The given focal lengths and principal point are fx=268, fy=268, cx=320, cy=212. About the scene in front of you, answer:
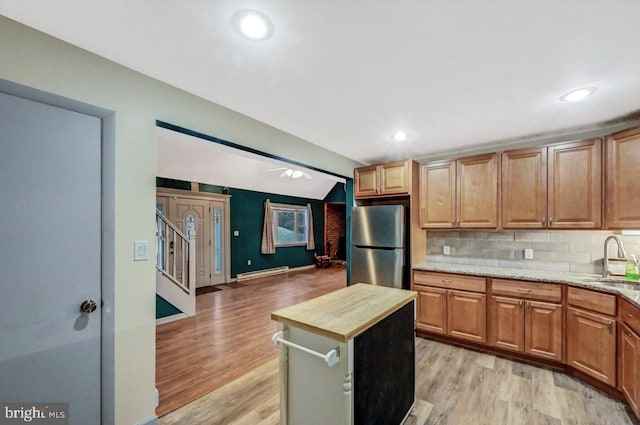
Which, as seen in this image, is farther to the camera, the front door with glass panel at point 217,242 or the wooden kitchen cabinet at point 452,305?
the front door with glass panel at point 217,242

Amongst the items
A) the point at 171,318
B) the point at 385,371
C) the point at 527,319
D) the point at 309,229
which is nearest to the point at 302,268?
the point at 309,229

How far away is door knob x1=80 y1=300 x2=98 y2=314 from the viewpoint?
1.60 metres

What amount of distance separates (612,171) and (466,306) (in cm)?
178

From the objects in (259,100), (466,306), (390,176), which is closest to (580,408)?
(466,306)

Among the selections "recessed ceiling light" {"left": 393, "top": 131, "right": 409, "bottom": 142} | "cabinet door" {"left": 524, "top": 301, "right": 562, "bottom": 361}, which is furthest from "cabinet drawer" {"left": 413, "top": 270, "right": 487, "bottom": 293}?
"recessed ceiling light" {"left": 393, "top": 131, "right": 409, "bottom": 142}

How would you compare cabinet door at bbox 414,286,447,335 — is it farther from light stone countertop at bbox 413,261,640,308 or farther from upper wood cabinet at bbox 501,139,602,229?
upper wood cabinet at bbox 501,139,602,229

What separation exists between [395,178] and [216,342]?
9.99ft

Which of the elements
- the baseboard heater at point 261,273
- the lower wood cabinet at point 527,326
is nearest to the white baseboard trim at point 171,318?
the baseboard heater at point 261,273

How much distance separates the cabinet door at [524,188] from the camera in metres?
2.72

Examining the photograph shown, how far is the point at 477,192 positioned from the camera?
3.09 metres

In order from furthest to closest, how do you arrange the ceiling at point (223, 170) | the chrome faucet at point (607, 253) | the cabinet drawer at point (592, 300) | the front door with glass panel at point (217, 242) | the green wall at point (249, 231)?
the green wall at point (249, 231)
the front door with glass panel at point (217, 242)
the ceiling at point (223, 170)
the chrome faucet at point (607, 253)
the cabinet drawer at point (592, 300)

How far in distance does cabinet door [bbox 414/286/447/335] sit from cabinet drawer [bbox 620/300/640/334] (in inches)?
53.3

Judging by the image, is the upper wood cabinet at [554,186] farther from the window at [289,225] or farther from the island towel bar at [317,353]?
the window at [289,225]

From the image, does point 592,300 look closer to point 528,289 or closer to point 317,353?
point 528,289
